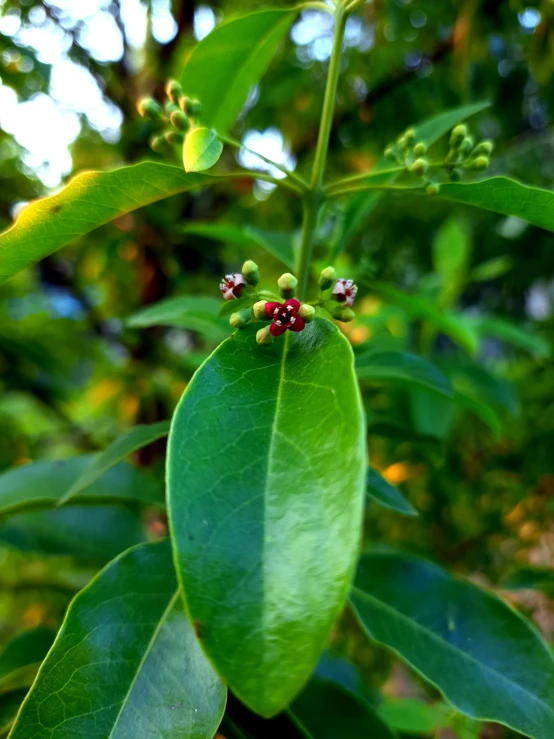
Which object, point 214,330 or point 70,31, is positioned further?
point 70,31

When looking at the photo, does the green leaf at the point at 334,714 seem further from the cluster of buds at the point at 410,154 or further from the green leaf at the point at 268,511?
the cluster of buds at the point at 410,154

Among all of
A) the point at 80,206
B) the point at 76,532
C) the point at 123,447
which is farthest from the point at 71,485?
the point at 80,206

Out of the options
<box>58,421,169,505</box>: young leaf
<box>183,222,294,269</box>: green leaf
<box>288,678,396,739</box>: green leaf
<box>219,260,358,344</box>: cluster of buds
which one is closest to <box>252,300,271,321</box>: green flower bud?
<box>219,260,358,344</box>: cluster of buds

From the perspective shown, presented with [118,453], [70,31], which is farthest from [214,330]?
[70,31]

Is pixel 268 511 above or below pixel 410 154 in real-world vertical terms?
below

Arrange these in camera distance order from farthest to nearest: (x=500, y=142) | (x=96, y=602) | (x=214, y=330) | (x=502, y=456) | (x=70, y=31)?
(x=500, y=142) → (x=502, y=456) → (x=70, y=31) → (x=214, y=330) → (x=96, y=602)

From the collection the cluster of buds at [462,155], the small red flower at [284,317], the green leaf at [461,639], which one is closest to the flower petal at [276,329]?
the small red flower at [284,317]

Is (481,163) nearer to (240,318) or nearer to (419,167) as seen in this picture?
(419,167)

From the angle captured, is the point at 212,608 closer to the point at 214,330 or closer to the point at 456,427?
the point at 214,330

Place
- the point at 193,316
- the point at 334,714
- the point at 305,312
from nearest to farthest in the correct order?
the point at 305,312, the point at 334,714, the point at 193,316
